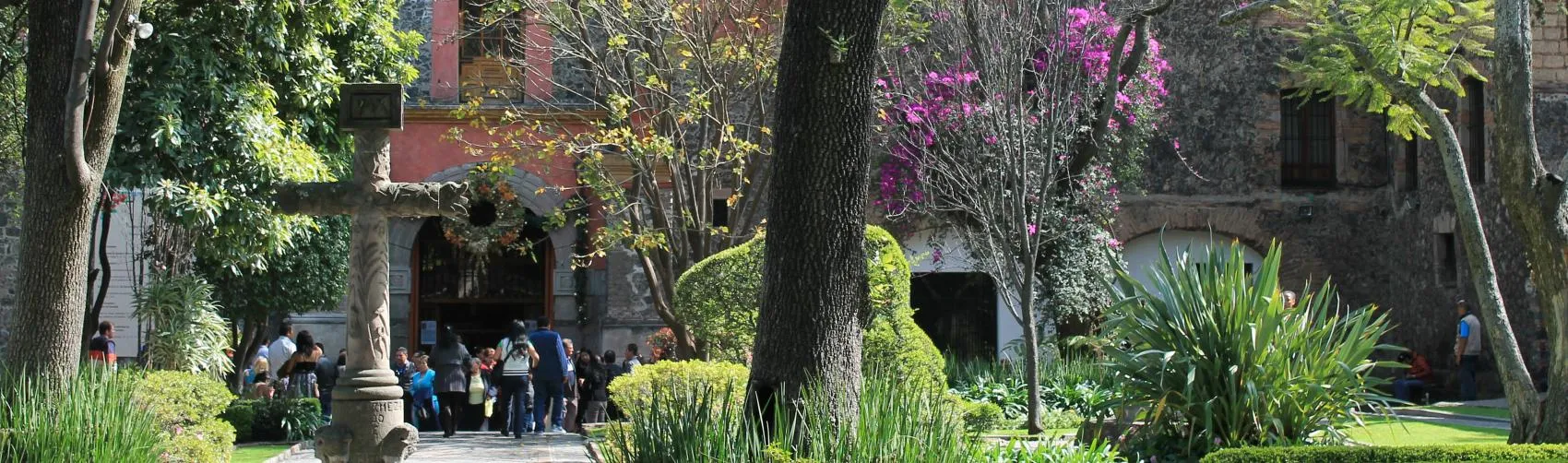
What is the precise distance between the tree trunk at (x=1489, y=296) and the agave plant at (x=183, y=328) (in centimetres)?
1115

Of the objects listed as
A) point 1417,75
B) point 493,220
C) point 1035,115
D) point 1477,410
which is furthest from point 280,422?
point 1477,410

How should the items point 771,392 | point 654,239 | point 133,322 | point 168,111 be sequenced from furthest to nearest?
1. point 133,322
2. point 654,239
3. point 168,111
4. point 771,392

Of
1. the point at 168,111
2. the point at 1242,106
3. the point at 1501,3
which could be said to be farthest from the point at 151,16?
the point at 1242,106

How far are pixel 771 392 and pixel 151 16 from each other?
740 cm

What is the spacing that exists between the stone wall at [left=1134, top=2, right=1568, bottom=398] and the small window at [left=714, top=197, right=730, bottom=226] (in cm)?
591

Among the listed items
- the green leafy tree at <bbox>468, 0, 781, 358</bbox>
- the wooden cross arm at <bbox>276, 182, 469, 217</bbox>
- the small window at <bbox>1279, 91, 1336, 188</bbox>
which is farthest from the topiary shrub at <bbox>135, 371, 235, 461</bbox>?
the small window at <bbox>1279, 91, 1336, 188</bbox>

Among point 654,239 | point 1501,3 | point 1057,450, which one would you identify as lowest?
point 1057,450

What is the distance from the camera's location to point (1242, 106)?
23.5m

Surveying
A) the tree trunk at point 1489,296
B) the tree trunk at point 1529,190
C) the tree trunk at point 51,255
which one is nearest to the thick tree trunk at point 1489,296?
the tree trunk at point 1489,296

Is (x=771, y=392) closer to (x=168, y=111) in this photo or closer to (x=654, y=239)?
(x=168, y=111)

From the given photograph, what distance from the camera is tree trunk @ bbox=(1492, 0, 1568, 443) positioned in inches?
410

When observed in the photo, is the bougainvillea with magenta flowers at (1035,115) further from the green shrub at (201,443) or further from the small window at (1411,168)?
the green shrub at (201,443)

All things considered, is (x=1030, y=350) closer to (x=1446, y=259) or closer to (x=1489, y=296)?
(x=1489, y=296)

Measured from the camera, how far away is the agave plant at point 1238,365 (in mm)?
9688
